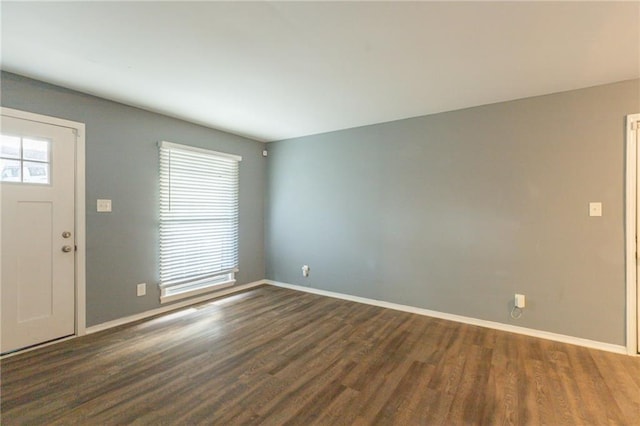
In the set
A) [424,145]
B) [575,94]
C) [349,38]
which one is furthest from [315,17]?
[575,94]

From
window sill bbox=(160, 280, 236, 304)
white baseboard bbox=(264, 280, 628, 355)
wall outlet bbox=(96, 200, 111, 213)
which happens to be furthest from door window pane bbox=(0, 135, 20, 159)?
white baseboard bbox=(264, 280, 628, 355)

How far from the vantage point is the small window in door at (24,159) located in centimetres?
239

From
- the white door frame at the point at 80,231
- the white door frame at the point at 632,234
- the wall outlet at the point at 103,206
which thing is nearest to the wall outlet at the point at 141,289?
the white door frame at the point at 80,231

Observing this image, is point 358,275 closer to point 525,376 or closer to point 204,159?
point 525,376

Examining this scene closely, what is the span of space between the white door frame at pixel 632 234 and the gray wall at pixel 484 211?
5cm

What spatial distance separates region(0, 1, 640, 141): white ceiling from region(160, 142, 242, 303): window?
913mm

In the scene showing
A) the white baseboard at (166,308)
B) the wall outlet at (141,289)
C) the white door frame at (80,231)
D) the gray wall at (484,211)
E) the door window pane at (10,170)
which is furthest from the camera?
the wall outlet at (141,289)

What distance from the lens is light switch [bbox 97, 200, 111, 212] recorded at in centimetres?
297

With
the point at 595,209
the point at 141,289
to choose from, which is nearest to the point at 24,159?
the point at 141,289

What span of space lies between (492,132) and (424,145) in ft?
2.40

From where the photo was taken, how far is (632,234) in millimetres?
2486

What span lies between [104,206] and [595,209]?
16.4 ft

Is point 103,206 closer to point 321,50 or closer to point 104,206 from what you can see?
point 104,206

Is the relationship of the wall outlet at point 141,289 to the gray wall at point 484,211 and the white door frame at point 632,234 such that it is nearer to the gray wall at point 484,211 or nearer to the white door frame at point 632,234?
the gray wall at point 484,211
